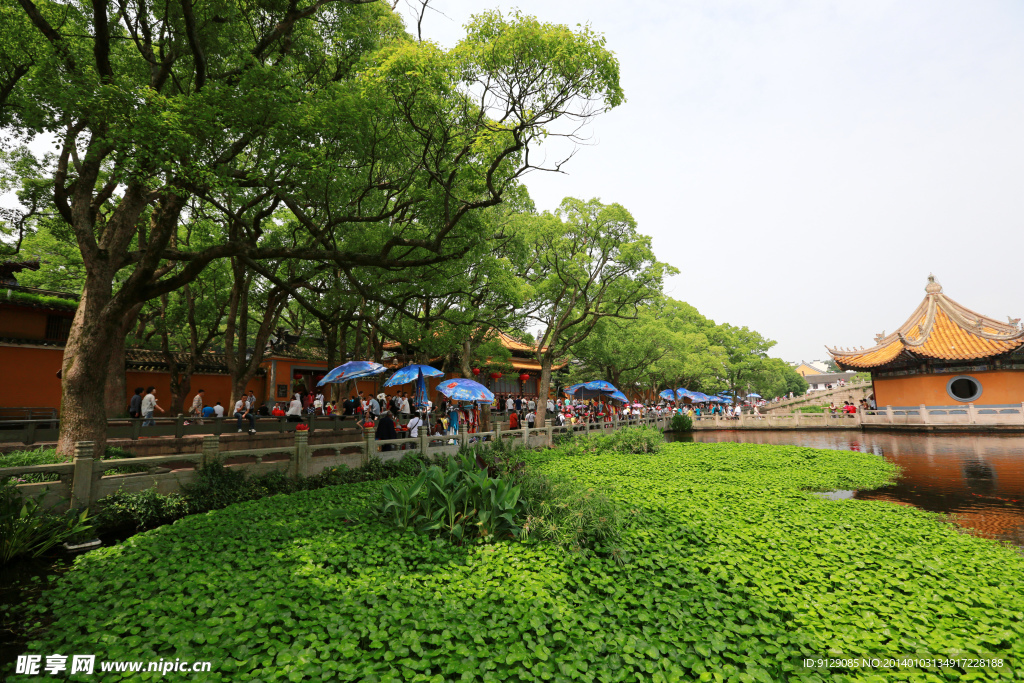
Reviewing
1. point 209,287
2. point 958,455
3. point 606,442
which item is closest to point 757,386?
point 958,455

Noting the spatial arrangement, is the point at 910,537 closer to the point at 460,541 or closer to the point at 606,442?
the point at 460,541

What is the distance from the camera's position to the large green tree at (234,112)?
7305mm

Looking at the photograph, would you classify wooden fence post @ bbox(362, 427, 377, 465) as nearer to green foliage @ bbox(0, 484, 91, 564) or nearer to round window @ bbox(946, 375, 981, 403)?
green foliage @ bbox(0, 484, 91, 564)

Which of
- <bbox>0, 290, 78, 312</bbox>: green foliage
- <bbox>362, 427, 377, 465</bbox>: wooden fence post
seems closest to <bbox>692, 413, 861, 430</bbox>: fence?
<bbox>362, 427, 377, 465</bbox>: wooden fence post

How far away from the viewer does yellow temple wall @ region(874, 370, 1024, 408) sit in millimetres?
20938

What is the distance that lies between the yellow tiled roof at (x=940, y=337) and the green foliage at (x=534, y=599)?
67.5 feet

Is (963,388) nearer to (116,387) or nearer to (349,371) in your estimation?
(349,371)

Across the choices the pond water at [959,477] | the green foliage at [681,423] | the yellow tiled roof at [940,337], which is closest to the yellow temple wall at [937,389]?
the yellow tiled roof at [940,337]

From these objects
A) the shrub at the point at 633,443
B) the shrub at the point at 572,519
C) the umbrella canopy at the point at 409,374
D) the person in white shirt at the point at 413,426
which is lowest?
the shrub at the point at 572,519

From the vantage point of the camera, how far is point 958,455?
1430 cm

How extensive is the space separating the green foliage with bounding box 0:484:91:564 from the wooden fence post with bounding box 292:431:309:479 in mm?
3097

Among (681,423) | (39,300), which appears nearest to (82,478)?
(39,300)

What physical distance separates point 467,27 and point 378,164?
455 centimetres

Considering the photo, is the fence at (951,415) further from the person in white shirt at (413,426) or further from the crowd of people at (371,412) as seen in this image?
the person in white shirt at (413,426)
